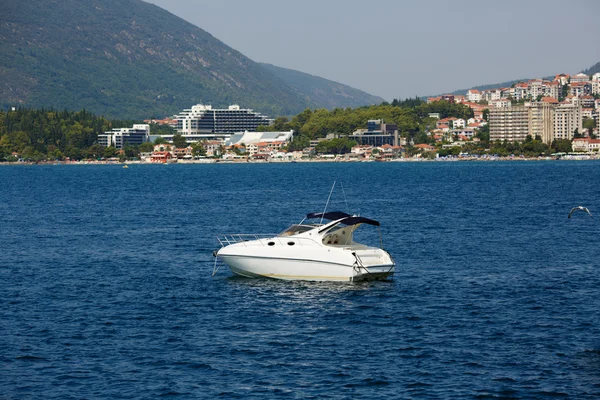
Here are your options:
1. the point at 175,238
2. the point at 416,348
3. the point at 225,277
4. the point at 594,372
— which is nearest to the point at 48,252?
the point at 175,238

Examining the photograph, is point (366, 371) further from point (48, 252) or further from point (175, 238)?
point (175, 238)

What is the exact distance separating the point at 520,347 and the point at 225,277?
1544 centimetres

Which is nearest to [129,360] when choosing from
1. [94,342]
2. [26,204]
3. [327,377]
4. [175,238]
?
[94,342]

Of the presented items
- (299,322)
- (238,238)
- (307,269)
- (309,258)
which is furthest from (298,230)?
(238,238)

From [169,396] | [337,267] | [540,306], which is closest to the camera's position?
[169,396]

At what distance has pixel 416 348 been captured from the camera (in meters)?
27.5

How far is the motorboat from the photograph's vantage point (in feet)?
121

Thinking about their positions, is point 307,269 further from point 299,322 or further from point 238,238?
point 238,238

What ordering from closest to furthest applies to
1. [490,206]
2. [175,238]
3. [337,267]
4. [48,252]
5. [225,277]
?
[337,267] < [225,277] < [48,252] < [175,238] < [490,206]

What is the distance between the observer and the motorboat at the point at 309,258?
1458 inches

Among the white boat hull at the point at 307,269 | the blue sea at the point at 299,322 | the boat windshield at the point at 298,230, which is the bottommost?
the blue sea at the point at 299,322

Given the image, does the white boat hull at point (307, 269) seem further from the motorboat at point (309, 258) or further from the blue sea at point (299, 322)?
the blue sea at point (299, 322)

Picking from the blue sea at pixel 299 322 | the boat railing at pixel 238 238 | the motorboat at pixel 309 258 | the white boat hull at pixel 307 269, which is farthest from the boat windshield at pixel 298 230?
the boat railing at pixel 238 238

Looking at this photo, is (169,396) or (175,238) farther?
(175,238)
